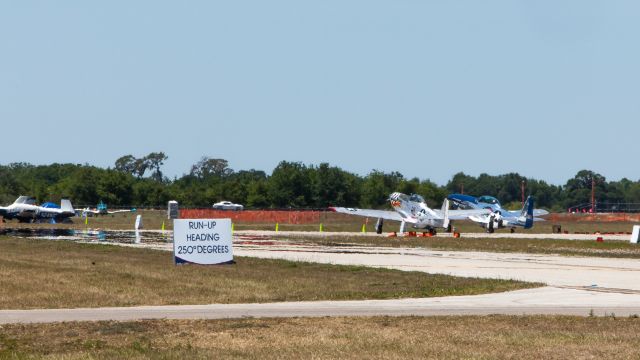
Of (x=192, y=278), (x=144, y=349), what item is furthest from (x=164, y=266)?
(x=144, y=349)

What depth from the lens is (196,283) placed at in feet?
105

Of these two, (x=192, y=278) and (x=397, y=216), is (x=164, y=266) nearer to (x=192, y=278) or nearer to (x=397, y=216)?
(x=192, y=278)

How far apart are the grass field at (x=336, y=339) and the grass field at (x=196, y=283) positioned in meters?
5.79

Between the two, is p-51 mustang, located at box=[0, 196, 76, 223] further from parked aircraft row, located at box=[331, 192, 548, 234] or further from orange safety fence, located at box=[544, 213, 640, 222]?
orange safety fence, located at box=[544, 213, 640, 222]

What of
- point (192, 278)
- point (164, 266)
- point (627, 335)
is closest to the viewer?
point (627, 335)

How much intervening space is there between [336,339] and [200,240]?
65.6ft

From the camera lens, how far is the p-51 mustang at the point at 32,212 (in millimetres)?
102812

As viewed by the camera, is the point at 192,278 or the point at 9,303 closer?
the point at 9,303

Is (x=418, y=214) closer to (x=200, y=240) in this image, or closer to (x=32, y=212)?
(x=32, y=212)

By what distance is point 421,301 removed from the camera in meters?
27.6

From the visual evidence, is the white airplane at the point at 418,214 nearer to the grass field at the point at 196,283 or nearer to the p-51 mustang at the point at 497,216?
the p-51 mustang at the point at 497,216

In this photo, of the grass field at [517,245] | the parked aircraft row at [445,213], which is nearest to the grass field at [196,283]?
the grass field at [517,245]

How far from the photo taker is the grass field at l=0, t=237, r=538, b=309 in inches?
1103

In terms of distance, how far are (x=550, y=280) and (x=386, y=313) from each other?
38.4ft
